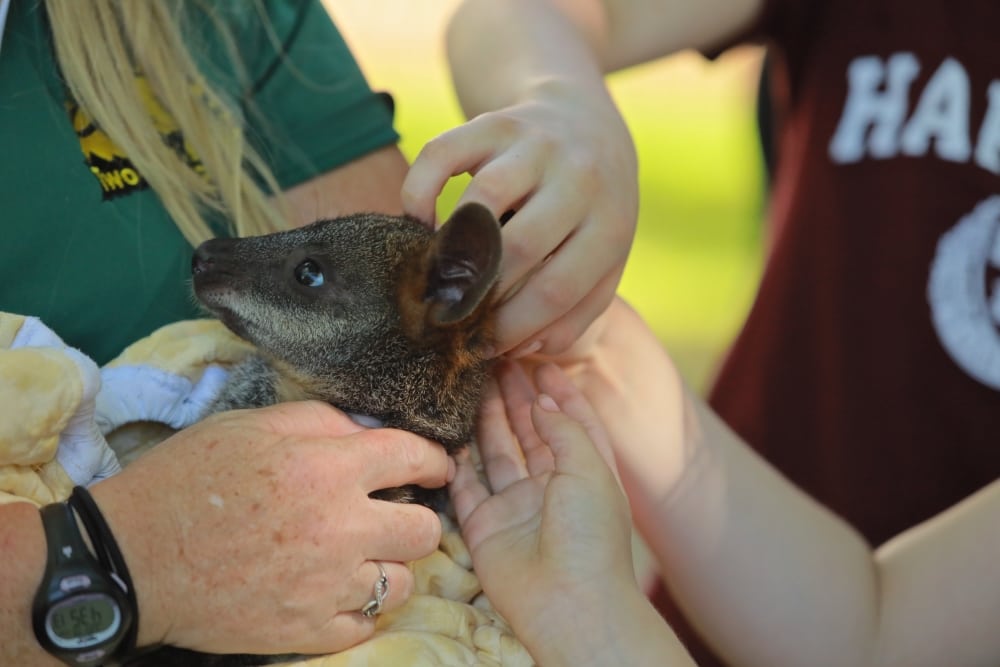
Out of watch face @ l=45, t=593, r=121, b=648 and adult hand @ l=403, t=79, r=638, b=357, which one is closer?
watch face @ l=45, t=593, r=121, b=648

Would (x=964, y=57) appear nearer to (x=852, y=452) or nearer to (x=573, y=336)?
(x=852, y=452)

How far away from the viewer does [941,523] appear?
1891 mm

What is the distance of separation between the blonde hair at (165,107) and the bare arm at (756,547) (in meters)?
0.68

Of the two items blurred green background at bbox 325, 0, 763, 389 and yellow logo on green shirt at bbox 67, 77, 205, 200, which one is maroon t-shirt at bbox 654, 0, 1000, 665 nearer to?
yellow logo on green shirt at bbox 67, 77, 205, 200

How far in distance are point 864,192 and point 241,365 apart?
130cm

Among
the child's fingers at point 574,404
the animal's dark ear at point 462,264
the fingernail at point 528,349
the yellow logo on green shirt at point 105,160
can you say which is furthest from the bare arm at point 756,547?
the yellow logo on green shirt at point 105,160

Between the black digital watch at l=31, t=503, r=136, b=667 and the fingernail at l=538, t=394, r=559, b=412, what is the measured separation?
0.68 meters

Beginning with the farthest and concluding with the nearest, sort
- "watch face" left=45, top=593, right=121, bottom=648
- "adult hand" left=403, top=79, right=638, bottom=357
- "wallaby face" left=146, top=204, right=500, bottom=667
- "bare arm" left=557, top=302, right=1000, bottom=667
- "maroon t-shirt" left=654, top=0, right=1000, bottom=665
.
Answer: "maroon t-shirt" left=654, top=0, right=1000, bottom=665 < "bare arm" left=557, top=302, right=1000, bottom=667 < "wallaby face" left=146, top=204, right=500, bottom=667 < "adult hand" left=403, top=79, right=638, bottom=357 < "watch face" left=45, top=593, right=121, bottom=648

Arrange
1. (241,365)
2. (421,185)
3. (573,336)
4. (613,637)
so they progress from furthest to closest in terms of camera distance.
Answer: (241,365) < (573,336) < (421,185) < (613,637)

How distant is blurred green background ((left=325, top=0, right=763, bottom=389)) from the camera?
526 centimetres

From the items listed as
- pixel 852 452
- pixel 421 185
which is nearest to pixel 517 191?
pixel 421 185

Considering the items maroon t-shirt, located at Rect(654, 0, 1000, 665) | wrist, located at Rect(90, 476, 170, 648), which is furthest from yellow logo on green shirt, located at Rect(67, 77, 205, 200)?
maroon t-shirt, located at Rect(654, 0, 1000, 665)

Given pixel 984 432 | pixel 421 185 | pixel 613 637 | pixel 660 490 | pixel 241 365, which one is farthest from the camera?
pixel 984 432

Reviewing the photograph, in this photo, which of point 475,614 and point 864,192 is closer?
point 475,614
